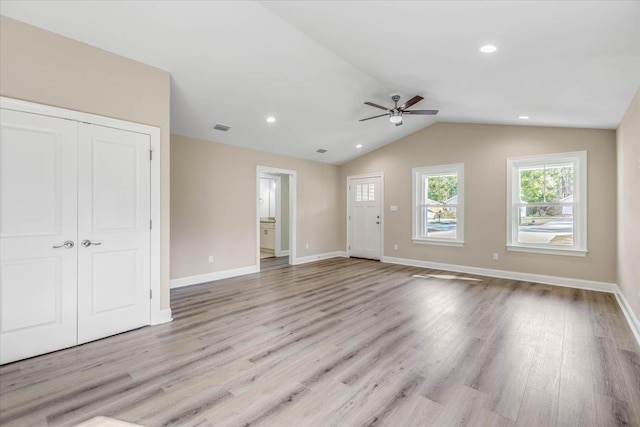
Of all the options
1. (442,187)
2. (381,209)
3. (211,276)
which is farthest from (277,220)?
(442,187)

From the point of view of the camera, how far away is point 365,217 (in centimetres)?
765

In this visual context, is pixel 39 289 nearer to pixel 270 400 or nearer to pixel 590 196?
pixel 270 400

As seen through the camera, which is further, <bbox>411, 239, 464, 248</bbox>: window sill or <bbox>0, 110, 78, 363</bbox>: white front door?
<bbox>411, 239, 464, 248</bbox>: window sill

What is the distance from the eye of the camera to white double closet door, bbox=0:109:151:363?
2.52 metres

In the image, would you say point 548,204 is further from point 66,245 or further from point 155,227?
point 66,245

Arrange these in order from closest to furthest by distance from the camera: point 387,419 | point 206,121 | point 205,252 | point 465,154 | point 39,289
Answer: point 387,419
point 39,289
point 206,121
point 205,252
point 465,154

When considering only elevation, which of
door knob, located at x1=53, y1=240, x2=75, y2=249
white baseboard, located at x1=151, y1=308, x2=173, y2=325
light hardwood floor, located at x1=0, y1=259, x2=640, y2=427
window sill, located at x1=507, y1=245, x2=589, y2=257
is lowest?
light hardwood floor, located at x1=0, y1=259, x2=640, y2=427

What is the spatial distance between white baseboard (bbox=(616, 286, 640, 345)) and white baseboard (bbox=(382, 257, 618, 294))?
1.36ft

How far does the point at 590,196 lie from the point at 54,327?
23.4 feet

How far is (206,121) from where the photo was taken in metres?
4.69

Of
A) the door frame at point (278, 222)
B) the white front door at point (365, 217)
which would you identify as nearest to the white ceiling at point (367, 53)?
the white front door at point (365, 217)

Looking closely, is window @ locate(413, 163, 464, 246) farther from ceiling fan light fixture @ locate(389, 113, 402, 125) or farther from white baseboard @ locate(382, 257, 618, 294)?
ceiling fan light fixture @ locate(389, 113, 402, 125)

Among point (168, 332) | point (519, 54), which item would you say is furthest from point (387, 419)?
point (519, 54)

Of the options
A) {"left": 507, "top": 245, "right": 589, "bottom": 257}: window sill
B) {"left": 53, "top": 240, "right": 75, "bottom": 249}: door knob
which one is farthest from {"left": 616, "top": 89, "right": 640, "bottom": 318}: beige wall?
{"left": 53, "top": 240, "right": 75, "bottom": 249}: door knob
